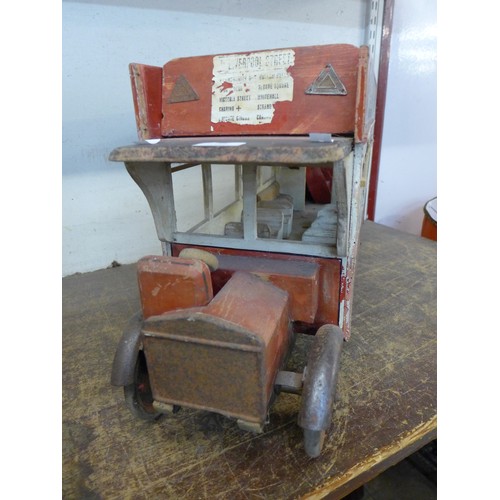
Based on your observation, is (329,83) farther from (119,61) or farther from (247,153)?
(119,61)

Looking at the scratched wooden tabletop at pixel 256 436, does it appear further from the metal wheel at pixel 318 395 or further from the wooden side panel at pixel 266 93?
the wooden side panel at pixel 266 93

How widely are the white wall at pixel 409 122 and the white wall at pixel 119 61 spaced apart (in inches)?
22.2

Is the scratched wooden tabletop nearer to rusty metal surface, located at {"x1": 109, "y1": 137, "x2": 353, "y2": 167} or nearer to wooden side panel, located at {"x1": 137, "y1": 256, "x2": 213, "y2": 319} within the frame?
wooden side panel, located at {"x1": 137, "y1": 256, "x2": 213, "y2": 319}

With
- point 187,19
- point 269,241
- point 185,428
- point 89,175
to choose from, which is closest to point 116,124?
point 89,175

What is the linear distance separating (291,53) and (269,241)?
2.10ft

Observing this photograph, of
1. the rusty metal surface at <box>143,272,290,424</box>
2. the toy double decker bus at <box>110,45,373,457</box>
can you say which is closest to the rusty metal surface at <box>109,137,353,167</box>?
the toy double decker bus at <box>110,45,373,457</box>

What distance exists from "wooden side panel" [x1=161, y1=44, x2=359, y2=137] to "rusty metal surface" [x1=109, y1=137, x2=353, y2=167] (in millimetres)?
152

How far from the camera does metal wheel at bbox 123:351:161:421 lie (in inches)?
46.9

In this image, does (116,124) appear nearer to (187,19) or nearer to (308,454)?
(187,19)

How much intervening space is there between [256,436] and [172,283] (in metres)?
0.59

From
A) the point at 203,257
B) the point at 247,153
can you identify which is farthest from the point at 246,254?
the point at 247,153

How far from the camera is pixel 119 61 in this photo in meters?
2.12

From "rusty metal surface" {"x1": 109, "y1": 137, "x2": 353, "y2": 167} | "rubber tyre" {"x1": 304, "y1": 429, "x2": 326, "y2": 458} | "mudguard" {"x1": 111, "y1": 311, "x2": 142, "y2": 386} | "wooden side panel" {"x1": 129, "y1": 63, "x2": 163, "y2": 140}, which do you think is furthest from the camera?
"wooden side panel" {"x1": 129, "y1": 63, "x2": 163, "y2": 140}

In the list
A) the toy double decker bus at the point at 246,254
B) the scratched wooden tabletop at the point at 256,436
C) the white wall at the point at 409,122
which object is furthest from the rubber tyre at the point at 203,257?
the white wall at the point at 409,122
